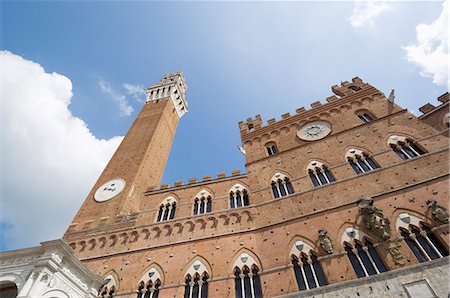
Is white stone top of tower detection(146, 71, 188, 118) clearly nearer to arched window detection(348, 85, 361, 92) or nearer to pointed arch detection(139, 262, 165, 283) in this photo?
arched window detection(348, 85, 361, 92)

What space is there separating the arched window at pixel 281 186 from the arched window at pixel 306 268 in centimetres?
279

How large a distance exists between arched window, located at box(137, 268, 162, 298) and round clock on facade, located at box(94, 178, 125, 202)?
18.9ft

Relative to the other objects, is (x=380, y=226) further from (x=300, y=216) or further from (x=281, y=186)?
(x=281, y=186)

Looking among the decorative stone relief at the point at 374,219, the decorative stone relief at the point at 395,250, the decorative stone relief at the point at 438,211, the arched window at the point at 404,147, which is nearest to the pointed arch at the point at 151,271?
the decorative stone relief at the point at 374,219

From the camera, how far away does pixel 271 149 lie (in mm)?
15461

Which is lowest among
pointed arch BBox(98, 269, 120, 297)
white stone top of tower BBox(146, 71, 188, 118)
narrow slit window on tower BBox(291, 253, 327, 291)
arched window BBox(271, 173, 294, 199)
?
narrow slit window on tower BBox(291, 253, 327, 291)

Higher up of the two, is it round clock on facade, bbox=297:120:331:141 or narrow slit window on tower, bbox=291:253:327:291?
round clock on facade, bbox=297:120:331:141

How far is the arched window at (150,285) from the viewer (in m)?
10.1

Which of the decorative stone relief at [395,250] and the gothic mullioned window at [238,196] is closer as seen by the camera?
the decorative stone relief at [395,250]

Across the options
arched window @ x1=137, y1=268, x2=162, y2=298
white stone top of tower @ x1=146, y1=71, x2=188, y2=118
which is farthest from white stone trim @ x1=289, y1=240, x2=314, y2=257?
white stone top of tower @ x1=146, y1=71, x2=188, y2=118

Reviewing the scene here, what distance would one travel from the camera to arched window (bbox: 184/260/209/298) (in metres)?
9.63

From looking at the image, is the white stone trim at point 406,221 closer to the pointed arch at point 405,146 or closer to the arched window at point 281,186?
the pointed arch at point 405,146

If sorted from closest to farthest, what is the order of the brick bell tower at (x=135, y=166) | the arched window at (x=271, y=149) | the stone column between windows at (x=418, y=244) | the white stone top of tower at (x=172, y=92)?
the stone column between windows at (x=418, y=244) → the brick bell tower at (x=135, y=166) → the arched window at (x=271, y=149) → the white stone top of tower at (x=172, y=92)

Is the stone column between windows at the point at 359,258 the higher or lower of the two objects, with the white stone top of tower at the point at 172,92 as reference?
lower
